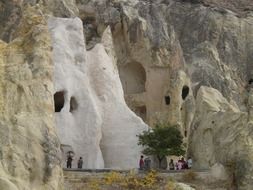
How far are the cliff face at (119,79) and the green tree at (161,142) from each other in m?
1.15

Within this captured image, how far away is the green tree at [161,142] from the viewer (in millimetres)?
40062

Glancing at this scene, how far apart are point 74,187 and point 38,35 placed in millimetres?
7651

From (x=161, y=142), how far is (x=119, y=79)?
8.03 metres

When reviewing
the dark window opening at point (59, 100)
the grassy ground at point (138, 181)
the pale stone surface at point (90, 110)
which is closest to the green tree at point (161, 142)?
the pale stone surface at point (90, 110)

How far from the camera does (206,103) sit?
43.8m

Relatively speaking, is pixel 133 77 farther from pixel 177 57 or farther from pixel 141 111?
pixel 177 57

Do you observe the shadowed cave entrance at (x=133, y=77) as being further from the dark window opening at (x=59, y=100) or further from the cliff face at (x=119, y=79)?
the dark window opening at (x=59, y=100)

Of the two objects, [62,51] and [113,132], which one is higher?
[62,51]

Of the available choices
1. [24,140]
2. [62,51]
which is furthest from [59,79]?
[24,140]

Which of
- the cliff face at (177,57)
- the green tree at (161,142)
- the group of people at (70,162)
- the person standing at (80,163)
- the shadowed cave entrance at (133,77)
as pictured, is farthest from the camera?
the shadowed cave entrance at (133,77)

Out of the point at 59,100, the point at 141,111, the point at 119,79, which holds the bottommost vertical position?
the point at 59,100

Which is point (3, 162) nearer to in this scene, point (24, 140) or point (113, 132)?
point (24, 140)

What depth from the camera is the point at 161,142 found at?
40219mm

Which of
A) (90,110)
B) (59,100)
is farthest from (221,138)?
(59,100)
